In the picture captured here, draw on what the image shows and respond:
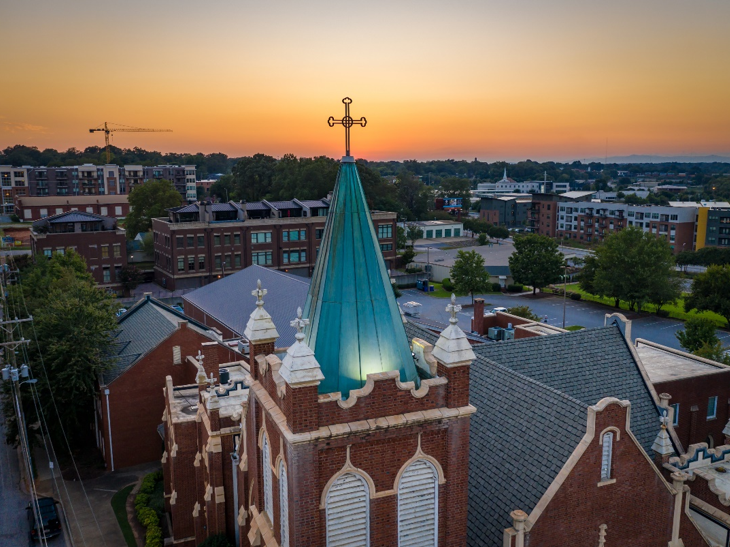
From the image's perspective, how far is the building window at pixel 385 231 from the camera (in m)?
101

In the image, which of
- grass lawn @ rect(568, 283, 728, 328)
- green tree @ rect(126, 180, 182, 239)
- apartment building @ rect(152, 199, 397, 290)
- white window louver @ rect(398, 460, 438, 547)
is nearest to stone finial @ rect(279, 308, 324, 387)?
white window louver @ rect(398, 460, 438, 547)

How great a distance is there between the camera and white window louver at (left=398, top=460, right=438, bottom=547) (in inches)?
525

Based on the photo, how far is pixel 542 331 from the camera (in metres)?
40.4

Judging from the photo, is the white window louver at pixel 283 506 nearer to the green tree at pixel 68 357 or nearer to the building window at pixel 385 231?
the green tree at pixel 68 357

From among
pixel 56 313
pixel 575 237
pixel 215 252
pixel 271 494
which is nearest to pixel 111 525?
pixel 56 313

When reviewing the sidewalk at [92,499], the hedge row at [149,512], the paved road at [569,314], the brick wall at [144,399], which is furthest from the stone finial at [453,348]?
the paved road at [569,314]

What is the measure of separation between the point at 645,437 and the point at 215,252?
74.1 metres

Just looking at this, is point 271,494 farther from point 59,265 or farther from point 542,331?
point 59,265

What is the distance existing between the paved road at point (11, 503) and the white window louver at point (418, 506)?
2594 cm

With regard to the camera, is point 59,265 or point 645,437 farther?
point 59,265

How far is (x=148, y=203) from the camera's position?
113875mm

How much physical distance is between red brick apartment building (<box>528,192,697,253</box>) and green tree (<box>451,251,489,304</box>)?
36.2 meters

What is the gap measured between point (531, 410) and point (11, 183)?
18491 cm

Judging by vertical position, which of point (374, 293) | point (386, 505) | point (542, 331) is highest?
point (374, 293)
